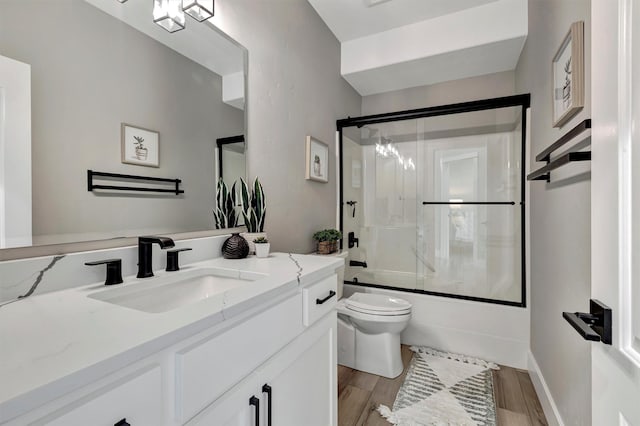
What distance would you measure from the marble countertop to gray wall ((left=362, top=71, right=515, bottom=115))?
266cm

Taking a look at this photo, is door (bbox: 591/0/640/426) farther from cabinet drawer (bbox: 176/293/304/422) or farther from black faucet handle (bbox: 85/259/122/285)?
black faucet handle (bbox: 85/259/122/285)

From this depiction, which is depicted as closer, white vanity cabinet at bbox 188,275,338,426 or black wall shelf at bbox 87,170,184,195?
white vanity cabinet at bbox 188,275,338,426

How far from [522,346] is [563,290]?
3.43 ft

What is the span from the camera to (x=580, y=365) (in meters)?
1.13

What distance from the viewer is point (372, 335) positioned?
2033 millimetres

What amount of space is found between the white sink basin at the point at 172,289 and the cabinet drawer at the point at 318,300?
0.17m

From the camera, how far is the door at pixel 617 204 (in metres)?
0.49

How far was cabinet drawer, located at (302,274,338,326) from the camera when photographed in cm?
102

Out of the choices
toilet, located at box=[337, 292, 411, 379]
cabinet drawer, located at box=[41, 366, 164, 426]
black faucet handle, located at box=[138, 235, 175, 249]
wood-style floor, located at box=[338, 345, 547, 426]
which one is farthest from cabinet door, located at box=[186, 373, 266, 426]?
toilet, located at box=[337, 292, 411, 379]

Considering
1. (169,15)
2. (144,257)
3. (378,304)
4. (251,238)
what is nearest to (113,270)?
(144,257)

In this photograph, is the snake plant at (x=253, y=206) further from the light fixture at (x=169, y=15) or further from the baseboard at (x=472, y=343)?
the baseboard at (x=472, y=343)

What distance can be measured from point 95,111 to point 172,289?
0.63m

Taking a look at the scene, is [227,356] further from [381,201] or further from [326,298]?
[381,201]

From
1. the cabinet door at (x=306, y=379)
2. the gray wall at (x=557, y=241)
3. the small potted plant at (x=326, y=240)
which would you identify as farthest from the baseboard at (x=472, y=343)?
the cabinet door at (x=306, y=379)
